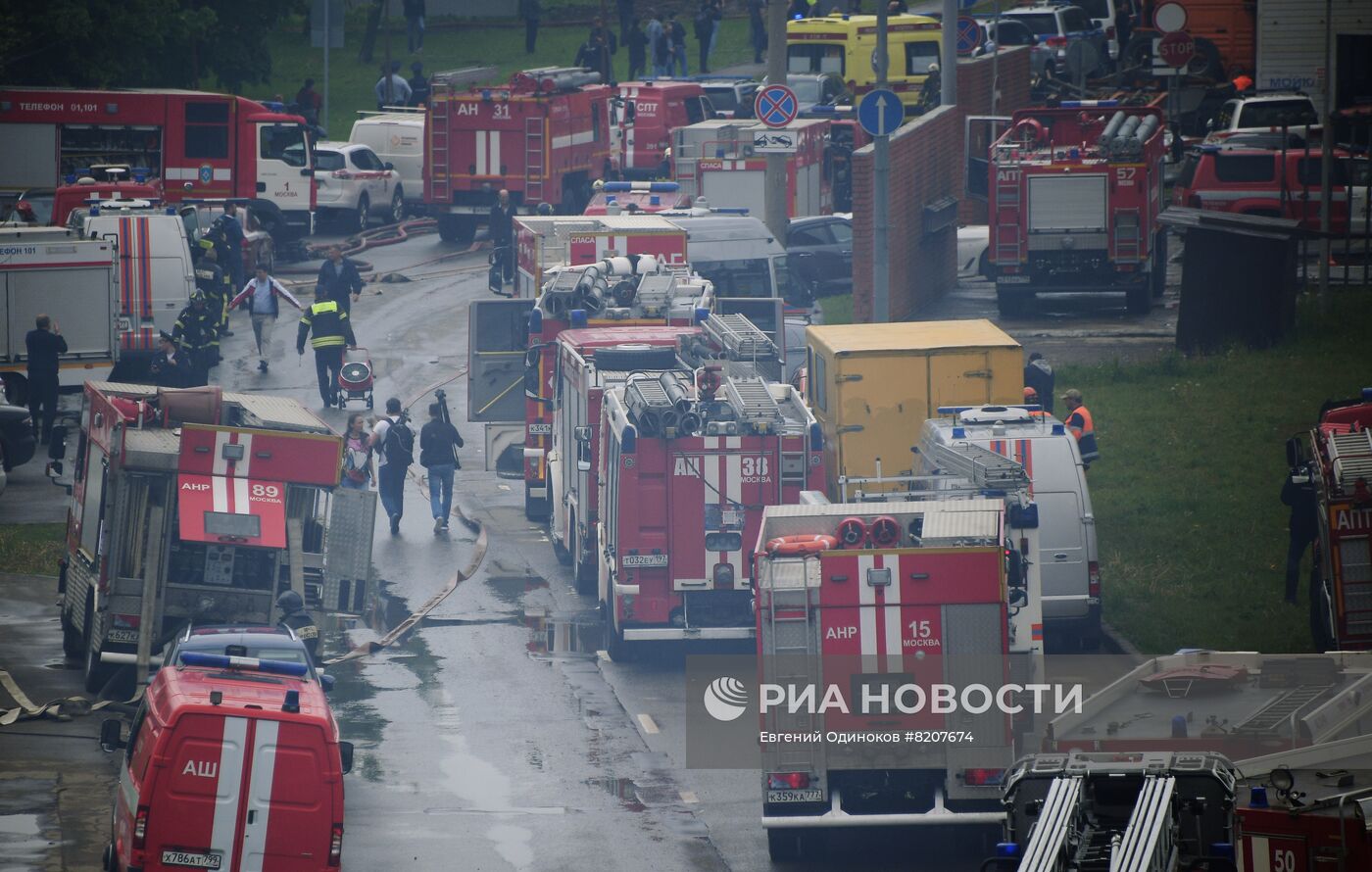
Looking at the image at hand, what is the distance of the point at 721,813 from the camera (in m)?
16.6

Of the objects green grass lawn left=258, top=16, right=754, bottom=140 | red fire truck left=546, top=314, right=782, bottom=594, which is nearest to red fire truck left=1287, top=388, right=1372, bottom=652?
red fire truck left=546, top=314, right=782, bottom=594

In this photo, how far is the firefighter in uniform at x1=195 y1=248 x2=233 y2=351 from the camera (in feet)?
109

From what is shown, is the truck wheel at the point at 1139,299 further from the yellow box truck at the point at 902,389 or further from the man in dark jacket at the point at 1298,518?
the man in dark jacket at the point at 1298,518

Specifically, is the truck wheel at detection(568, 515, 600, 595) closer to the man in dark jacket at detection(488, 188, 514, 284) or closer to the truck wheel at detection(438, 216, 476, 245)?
the man in dark jacket at detection(488, 188, 514, 284)

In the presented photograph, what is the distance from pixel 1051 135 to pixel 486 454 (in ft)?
44.8

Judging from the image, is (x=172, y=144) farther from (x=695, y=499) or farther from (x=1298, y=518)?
(x=1298, y=518)

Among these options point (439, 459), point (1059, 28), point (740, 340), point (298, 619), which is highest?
point (1059, 28)

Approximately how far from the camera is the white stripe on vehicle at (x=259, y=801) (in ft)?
45.1

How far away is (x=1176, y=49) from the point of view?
47.0m

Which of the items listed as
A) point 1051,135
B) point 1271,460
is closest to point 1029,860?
point 1271,460

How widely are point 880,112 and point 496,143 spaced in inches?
624

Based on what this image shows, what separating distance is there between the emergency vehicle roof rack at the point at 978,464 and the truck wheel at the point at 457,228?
23.4 m

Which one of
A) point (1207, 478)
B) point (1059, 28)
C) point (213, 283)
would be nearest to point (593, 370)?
point (1207, 478)

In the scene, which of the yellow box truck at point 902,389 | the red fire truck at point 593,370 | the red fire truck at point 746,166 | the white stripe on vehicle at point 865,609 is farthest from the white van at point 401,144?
the white stripe on vehicle at point 865,609
